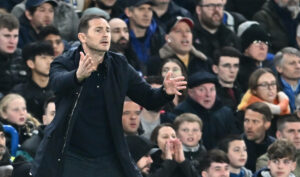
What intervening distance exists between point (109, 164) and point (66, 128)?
19.6 inches

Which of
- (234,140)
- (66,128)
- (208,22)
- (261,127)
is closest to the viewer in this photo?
(66,128)

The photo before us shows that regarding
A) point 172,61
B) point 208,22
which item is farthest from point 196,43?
point 172,61

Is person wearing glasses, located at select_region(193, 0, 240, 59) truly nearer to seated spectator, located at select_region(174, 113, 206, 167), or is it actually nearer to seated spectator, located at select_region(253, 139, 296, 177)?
seated spectator, located at select_region(174, 113, 206, 167)

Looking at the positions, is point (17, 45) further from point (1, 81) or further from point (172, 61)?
point (172, 61)

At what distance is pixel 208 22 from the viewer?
47.4 feet

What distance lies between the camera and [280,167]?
11219 mm

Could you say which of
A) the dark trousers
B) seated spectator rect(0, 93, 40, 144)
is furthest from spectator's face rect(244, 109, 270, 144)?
the dark trousers

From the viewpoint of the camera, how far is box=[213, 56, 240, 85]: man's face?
13.6 m

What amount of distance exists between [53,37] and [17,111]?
1.76 meters

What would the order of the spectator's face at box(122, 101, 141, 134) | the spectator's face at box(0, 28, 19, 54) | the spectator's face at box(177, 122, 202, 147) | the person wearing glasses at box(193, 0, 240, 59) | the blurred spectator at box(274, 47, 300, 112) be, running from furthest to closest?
the person wearing glasses at box(193, 0, 240, 59)
the blurred spectator at box(274, 47, 300, 112)
the spectator's face at box(0, 28, 19, 54)
the spectator's face at box(177, 122, 202, 147)
the spectator's face at box(122, 101, 141, 134)

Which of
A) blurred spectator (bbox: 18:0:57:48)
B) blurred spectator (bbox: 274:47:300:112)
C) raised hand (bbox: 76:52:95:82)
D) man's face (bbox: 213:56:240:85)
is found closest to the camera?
raised hand (bbox: 76:52:95:82)

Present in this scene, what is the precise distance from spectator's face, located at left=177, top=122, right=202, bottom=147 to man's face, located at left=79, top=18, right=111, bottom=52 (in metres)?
3.37

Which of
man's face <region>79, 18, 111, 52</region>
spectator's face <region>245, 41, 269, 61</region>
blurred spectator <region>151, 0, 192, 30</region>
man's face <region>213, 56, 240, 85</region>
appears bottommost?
man's face <region>213, 56, 240, 85</region>

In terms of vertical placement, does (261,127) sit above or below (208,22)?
below
